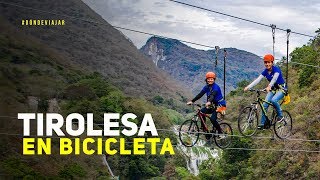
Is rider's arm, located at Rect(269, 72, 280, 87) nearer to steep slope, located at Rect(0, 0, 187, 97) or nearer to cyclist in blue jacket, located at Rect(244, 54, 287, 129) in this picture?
cyclist in blue jacket, located at Rect(244, 54, 287, 129)

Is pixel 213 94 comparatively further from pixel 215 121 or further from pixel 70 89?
pixel 70 89

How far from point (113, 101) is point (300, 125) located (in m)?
48.5

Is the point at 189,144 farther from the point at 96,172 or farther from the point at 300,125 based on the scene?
the point at 96,172

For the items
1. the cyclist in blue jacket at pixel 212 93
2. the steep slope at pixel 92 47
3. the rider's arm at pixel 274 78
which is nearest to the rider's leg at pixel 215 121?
the cyclist in blue jacket at pixel 212 93

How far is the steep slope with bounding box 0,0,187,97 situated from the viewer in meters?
153

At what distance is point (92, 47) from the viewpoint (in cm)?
17125

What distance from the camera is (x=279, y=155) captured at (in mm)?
34062

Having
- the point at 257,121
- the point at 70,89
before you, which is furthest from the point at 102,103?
the point at 257,121

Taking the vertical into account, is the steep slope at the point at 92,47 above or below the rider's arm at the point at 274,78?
above

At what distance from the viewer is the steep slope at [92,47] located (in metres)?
153

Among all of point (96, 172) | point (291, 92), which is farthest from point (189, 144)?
point (96, 172)
